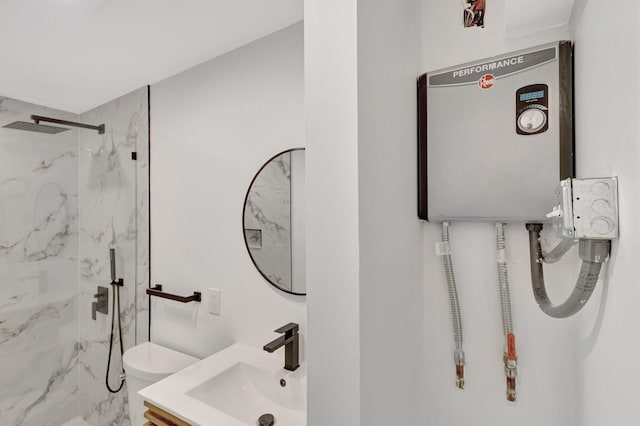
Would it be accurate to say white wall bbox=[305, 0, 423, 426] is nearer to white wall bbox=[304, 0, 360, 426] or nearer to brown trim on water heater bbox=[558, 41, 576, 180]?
white wall bbox=[304, 0, 360, 426]

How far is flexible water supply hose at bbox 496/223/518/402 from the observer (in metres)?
0.91

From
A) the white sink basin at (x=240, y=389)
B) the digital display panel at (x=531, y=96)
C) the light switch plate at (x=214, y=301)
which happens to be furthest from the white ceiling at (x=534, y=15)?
the light switch plate at (x=214, y=301)

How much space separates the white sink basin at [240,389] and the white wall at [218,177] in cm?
14

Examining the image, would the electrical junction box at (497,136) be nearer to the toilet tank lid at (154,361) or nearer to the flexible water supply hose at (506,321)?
the flexible water supply hose at (506,321)

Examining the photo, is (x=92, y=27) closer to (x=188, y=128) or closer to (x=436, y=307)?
(x=188, y=128)

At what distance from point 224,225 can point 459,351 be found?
1183mm

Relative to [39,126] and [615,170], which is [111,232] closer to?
[39,126]

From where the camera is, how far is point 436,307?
3.51 feet

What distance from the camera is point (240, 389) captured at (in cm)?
136

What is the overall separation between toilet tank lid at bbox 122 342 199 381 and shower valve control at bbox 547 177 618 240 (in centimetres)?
169

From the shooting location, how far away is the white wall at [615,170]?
0.40 m

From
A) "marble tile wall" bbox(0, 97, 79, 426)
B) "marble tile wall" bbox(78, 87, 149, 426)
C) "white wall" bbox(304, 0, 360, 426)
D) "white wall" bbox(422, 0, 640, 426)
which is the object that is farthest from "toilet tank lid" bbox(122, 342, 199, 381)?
"white wall" bbox(422, 0, 640, 426)

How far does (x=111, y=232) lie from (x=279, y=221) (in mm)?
1435

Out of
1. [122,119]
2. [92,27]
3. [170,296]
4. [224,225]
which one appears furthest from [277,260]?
[122,119]
